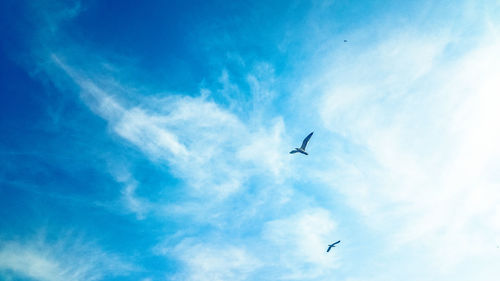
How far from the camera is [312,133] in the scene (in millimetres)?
48438

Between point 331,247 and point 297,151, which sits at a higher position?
point 297,151

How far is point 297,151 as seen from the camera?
5062cm

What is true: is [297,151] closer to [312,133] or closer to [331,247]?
[312,133]

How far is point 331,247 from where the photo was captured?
62.4 meters

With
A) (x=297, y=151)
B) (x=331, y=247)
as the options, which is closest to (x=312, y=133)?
(x=297, y=151)

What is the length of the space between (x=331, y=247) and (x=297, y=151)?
2372 cm

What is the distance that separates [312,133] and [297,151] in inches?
158

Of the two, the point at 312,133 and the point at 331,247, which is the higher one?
the point at 312,133

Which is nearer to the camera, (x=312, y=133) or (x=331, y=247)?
(x=312, y=133)

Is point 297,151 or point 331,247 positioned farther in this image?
point 331,247
